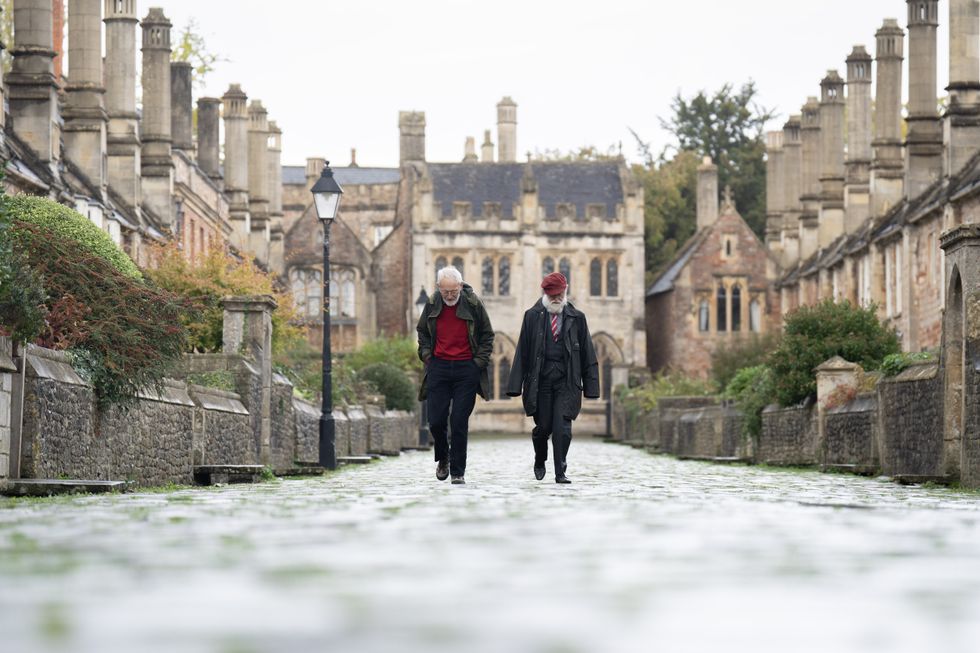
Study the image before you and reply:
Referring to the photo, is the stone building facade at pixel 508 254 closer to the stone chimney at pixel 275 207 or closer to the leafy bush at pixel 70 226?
the stone chimney at pixel 275 207

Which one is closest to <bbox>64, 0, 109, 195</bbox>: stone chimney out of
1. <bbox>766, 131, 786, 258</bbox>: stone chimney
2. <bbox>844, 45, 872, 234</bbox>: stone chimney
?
<bbox>844, 45, 872, 234</bbox>: stone chimney

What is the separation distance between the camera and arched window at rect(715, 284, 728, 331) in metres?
80.2

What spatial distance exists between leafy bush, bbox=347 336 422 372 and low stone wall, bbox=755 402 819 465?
97.1ft

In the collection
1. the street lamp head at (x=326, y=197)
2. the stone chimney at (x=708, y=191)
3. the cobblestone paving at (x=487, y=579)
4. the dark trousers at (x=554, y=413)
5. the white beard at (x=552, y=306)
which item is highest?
the stone chimney at (x=708, y=191)

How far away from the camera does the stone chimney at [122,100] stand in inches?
1825

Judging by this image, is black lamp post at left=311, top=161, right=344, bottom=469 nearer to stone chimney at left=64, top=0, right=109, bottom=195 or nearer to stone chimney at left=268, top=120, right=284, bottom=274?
stone chimney at left=64, top=0, right=109, bottom=195

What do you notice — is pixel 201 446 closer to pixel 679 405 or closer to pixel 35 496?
pixel 35 496

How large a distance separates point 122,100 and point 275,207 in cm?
3076

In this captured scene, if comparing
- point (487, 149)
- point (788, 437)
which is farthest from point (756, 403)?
point (487, 149)

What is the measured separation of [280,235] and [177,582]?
72326 mm

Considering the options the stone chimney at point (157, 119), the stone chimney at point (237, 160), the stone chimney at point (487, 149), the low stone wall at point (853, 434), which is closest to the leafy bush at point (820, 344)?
the low stone wall at point (853, 434)

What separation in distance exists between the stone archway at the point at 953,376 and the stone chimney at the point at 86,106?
28.0 metres

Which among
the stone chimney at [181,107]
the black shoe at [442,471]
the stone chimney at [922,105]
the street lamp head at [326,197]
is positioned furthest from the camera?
the stone chimney at [181,107]

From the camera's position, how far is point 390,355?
209ft
